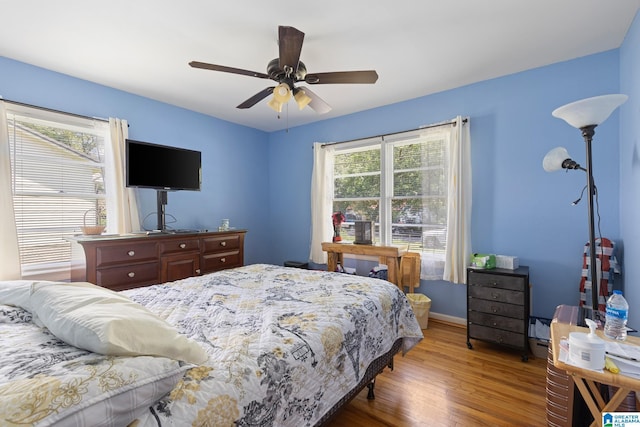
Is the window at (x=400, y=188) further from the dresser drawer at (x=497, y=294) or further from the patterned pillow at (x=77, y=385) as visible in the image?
the patterned pillow at (x=77, y=385)

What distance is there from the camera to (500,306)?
8.48 feet

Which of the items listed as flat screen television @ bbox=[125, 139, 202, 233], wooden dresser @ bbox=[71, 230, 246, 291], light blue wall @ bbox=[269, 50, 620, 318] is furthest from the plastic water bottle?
flat screen television @ bbox=[125, 139, 202, 233]

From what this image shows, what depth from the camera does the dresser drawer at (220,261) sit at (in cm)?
328

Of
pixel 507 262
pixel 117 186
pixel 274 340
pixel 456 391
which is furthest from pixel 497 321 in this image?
pixel 117 186

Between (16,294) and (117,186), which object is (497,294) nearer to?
(16,294)

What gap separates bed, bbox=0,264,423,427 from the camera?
70 cm

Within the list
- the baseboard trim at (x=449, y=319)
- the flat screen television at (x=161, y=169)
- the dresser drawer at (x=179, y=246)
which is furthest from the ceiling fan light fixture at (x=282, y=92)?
the baseboard trim at (x=449, y=319)

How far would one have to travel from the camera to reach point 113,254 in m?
2.52

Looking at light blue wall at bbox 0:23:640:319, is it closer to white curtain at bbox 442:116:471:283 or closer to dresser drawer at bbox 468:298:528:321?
white curtain at bbox 442:116:471:283

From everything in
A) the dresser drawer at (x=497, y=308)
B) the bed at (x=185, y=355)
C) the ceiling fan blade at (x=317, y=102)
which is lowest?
the dresser drawer at (x=497, y=308)

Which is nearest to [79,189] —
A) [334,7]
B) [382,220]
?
[334,7]

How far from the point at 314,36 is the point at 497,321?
2851 mm

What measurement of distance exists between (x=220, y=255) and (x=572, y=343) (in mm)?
3158

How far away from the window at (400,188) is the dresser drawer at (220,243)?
1474mm
